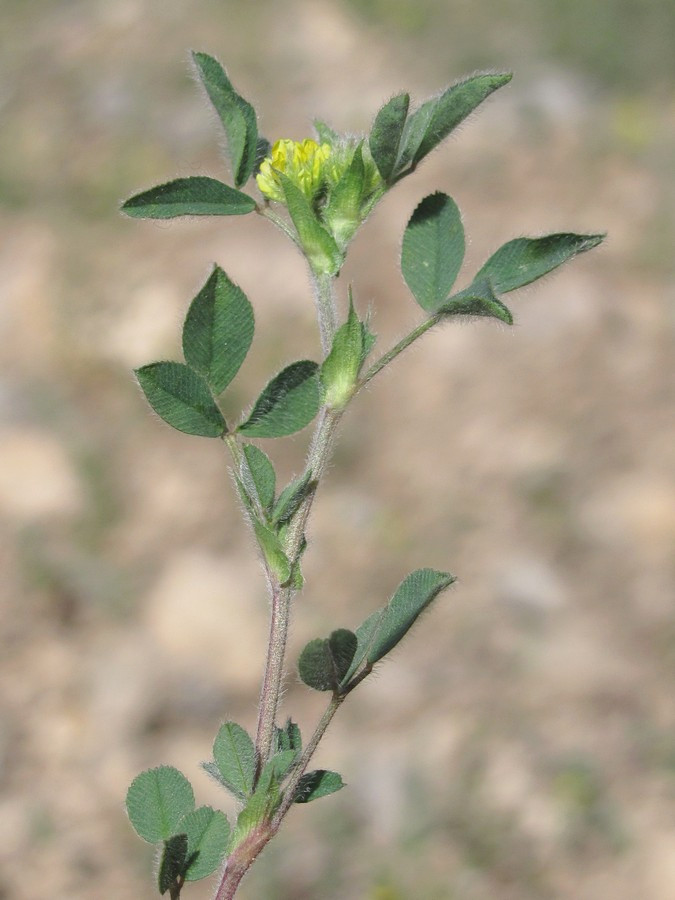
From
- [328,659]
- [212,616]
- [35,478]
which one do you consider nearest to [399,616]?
[328,659]

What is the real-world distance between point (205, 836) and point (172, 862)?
71mm

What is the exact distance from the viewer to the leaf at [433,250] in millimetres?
992

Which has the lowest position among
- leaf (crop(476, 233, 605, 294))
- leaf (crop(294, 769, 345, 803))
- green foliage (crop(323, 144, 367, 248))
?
leaf (crop(294, 769, 345, 803))

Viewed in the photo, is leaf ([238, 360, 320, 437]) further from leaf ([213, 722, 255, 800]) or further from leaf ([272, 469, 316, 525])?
leaf ([213, 722, 255, 800])

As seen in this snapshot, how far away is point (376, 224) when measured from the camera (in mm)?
4996

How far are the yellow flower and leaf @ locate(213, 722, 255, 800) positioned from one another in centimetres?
45

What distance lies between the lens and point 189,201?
3.09 feet

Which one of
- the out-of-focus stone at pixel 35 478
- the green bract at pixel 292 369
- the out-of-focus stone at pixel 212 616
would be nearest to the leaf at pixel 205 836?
the green bract at pixel 292 369

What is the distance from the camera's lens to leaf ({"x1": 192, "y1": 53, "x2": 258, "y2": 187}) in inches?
37.3

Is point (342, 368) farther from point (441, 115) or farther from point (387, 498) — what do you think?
point (387, 498)

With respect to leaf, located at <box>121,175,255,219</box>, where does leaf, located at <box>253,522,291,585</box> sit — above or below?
below

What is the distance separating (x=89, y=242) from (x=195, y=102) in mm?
1275

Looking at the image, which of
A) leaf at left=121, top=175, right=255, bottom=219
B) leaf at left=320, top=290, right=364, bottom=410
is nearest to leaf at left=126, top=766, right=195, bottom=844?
leaf at left=320, top=290, right=364, bottom=410

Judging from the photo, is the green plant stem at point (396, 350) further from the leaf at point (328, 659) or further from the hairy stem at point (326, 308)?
the leaf at point (328, 659)
